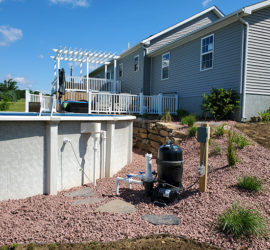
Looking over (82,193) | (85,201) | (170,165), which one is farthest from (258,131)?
(85,201)

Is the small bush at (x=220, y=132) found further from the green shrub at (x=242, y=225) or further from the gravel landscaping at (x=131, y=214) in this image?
the green shrub at (x=242, y=225)

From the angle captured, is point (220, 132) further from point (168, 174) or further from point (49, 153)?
point (49, 153)

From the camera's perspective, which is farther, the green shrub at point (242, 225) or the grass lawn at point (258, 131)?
the grass lawn at point (258, 131)

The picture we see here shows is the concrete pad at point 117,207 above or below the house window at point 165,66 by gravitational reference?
below

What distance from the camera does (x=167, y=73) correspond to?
1255 centimetres

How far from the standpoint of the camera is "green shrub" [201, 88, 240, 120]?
8125 mm

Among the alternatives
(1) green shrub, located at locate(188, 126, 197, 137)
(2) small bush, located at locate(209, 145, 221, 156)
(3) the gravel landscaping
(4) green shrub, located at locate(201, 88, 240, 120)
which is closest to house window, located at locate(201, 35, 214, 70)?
(4) green shrub, located at locate(201, 88, 240, 120)

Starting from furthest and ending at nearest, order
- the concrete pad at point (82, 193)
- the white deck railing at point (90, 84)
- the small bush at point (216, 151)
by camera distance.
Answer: the white deck railing at point (90, 84), the small bush at point (216, 151), the concrete pad at point (82, 193)

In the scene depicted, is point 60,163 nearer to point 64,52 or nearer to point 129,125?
point 129,125

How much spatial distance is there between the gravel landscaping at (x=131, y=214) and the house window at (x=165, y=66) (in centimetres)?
888

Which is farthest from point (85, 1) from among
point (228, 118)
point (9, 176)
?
point (9, 176)

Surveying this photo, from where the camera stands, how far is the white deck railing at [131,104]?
1109 centimetres

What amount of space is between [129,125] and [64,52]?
937 cm

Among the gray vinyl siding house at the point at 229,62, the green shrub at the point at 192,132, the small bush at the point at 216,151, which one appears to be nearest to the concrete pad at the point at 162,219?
the small bush at the point at 216,151
